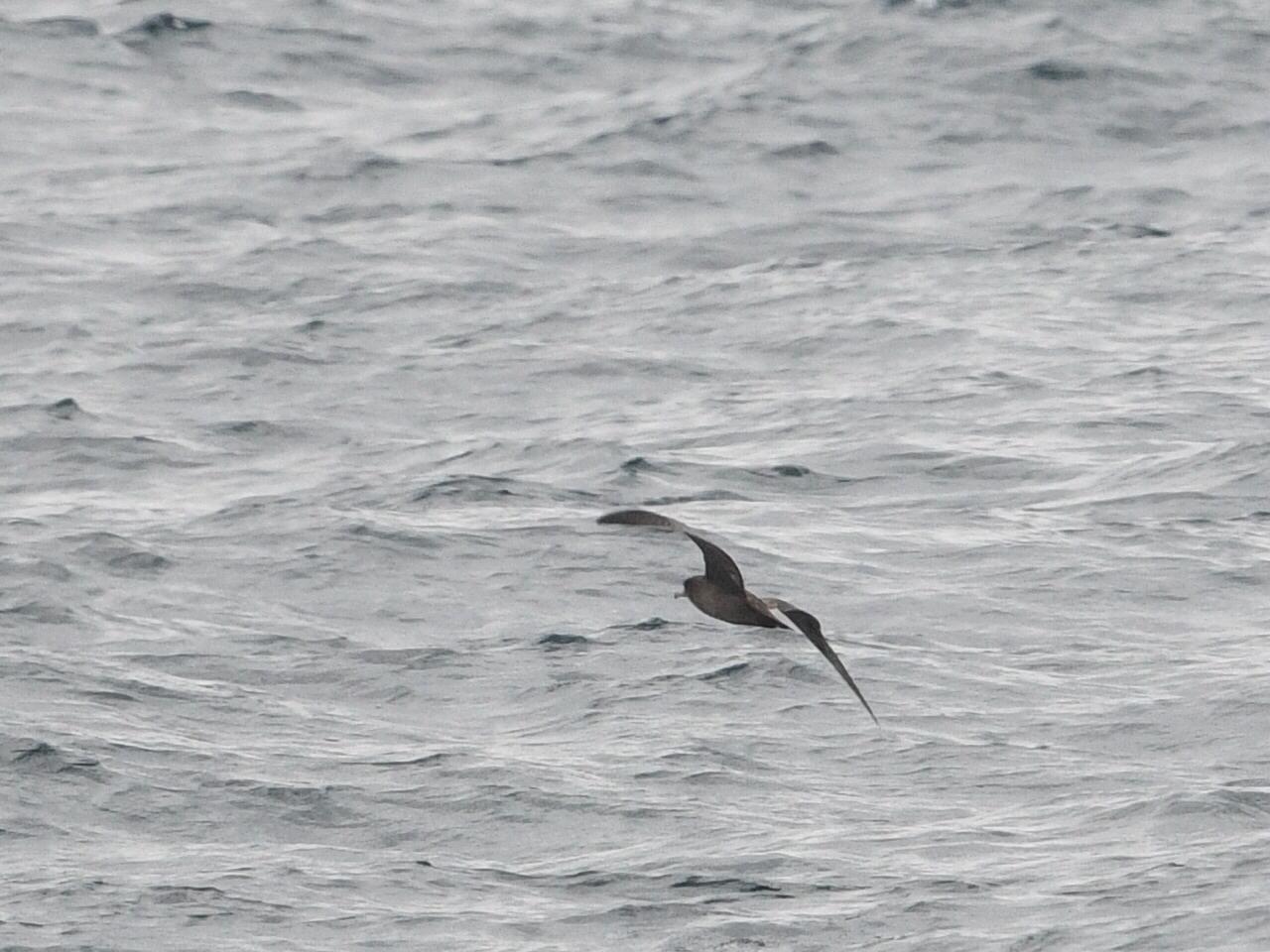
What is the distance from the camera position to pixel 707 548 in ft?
27.0

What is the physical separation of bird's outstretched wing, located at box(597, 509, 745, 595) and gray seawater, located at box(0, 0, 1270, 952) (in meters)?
1.76

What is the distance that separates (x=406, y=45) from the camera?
28.0 metres

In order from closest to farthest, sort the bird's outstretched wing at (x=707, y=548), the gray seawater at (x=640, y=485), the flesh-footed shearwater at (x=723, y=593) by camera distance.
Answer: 1. the bird's outstretched wing at (x=707, y=548)
2. the flesh-footed shearwater at (x=723, y=593)
3. the gray seawater at (x=640, y=485)

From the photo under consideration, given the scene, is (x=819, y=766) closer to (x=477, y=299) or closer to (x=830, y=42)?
(x=477, y=299)

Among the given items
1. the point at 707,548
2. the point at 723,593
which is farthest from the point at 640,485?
the point at 707,548

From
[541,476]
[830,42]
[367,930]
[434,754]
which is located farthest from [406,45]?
[367,930]

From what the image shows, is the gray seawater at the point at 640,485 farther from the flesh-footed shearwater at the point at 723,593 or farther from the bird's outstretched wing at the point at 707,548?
the bird's outstretched wing at the point at 707,548

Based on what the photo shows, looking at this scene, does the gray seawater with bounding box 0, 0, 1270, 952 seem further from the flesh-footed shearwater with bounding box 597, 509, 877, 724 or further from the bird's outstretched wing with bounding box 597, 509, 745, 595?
the bird's outstretched wing with bounding box 597, 509, 745, 595

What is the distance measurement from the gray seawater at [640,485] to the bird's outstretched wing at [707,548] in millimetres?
1762

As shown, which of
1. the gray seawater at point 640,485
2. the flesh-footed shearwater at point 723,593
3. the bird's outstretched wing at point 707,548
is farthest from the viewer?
the gray seawater at point 640,485

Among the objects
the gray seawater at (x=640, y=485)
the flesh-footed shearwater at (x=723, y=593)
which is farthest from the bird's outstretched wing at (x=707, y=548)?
the gray seawater at (x=640, y=485)

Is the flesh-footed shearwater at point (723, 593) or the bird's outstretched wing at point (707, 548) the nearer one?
the bird's outstretched wing at point (707, 548)

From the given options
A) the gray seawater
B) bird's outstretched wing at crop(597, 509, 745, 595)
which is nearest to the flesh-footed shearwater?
bird's outstretched wing at crop(597, 509, 745, 595)

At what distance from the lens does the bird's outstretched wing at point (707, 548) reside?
8008 millimetres
